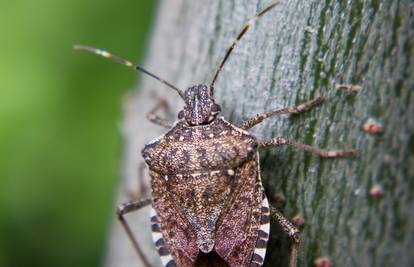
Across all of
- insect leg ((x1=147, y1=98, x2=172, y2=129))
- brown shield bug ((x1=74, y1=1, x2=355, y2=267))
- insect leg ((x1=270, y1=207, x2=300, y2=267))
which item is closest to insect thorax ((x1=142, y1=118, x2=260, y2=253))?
brown shield bug ((x1=74, y1=1, x2=355, y2=267))

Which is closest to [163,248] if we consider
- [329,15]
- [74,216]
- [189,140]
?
[189,140]

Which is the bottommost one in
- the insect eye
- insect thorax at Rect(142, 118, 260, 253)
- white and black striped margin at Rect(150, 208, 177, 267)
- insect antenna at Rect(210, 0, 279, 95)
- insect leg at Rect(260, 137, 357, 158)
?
white and black striped margin at Rect(150, 208, 177, 267)

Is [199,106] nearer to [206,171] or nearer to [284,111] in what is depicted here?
[206,171]

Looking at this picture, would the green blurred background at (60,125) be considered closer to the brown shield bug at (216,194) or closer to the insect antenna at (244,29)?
the brown shield bug at (216,194)

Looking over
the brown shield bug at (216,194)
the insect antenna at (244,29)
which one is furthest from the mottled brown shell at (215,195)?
the insect antenna at (244,29)

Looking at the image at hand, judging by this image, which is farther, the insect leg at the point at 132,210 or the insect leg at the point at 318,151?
the insect leg at the point at 132,210

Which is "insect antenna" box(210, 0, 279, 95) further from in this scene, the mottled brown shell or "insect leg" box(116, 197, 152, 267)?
"insect leg" box(116, 197, 152, 267)
